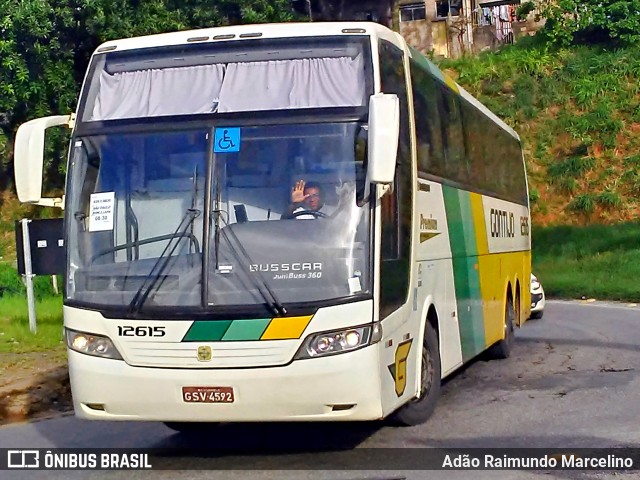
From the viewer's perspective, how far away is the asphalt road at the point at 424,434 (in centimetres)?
767

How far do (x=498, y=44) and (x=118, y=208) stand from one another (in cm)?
3699

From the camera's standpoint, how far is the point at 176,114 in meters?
7.79

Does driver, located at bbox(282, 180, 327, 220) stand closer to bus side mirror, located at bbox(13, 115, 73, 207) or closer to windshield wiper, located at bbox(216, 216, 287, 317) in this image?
windshield wiper, located at bbox(216, 216, 287, 317)

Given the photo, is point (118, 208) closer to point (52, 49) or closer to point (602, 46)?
point (52, 49)

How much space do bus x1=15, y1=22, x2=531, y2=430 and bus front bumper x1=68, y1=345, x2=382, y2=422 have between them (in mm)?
11

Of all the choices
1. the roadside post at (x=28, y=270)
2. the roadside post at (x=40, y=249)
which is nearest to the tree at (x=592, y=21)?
the roadside post at (x=40, y=249)

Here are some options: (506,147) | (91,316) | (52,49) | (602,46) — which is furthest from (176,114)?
(602,46)

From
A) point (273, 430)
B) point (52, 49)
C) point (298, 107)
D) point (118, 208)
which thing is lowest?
point (273, 430)

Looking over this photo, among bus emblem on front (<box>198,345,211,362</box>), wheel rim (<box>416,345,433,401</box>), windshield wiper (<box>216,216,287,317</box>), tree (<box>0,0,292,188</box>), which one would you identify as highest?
tree (<box>0,0,292,188</box>)

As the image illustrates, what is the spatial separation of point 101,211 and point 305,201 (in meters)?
1.56

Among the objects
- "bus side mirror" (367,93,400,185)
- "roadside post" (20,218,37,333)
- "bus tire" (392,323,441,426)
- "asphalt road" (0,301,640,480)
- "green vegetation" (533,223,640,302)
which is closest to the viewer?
"bus side mirror" (367,93,400,185)

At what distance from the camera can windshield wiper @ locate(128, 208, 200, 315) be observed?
739 cm

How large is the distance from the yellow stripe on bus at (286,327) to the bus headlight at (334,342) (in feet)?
0.31

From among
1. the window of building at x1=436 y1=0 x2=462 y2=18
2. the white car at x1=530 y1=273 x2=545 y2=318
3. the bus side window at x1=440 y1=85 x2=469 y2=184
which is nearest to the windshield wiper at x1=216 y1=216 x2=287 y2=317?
the bus side window at x1=440 y1=85 x2=469 y2=184
